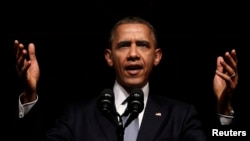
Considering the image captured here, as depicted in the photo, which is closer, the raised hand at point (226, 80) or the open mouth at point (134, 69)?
the raised hand at point (226, 80)

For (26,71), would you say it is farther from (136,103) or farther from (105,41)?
(105,41)

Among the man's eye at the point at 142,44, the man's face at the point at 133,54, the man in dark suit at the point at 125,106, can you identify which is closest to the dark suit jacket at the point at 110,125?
the man in dark suit at the point at 125,106

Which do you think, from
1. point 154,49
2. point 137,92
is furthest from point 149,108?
point 137,92

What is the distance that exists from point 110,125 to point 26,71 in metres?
0.51

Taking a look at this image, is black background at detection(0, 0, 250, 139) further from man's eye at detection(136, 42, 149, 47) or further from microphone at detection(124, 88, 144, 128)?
microphone at detection(124, 88, 144, 128)

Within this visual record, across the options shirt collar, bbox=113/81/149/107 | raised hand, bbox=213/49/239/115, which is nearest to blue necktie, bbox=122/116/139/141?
shirt collar, bbox=113/81/149/107

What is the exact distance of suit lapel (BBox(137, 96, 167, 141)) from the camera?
91.7 inches

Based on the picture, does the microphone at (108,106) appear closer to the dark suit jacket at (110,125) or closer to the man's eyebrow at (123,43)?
Result: the dark suit jacket at (110,125)

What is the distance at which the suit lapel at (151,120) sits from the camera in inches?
91.7

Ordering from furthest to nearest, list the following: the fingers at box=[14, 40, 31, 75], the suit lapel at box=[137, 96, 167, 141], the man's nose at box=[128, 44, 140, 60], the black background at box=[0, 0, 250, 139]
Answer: the black background at box=[0, 0, 250, 139]
the man's nose at box=[128, 44, 140, 60]
the suit lapel at box=[137, 96, 167, 141]
the fingers at box=[14, 40, 31, 75]

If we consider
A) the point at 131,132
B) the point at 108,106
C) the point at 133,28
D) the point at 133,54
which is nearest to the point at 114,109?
the point at 108,106

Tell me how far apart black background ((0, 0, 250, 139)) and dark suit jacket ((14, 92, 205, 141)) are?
54cm

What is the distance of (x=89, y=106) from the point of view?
2.57m

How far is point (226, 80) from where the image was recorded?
2.27 meters
